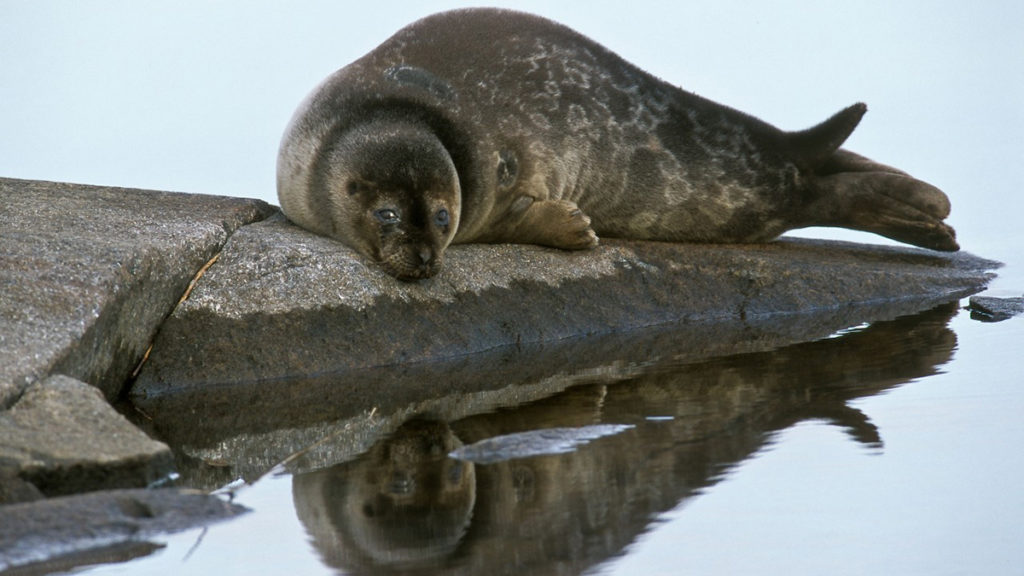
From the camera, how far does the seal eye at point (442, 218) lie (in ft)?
18.2

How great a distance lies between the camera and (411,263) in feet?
18.0

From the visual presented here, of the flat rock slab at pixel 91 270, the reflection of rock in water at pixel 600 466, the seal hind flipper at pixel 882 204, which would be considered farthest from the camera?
the seal hind flipper at pixel 882 204

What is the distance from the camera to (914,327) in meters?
5.72

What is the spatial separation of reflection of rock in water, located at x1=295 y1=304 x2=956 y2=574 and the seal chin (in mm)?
1057

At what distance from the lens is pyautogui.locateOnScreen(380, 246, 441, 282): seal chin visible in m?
5.48

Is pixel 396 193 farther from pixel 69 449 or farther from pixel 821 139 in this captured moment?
pixel 821 139

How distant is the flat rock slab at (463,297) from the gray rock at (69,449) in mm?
1197

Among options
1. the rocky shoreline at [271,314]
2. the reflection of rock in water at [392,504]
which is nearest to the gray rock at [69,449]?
the rocky shoreline at [271,314]

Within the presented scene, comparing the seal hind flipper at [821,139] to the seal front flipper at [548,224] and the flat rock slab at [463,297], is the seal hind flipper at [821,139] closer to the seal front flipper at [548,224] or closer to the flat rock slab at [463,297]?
the flat rock slab at [463,297]

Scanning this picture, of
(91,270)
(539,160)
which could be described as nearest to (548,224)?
(539,160)

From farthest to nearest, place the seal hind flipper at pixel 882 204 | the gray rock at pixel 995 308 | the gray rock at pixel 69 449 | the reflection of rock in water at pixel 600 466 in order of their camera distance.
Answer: the seal hind flipper at pixel 882 204, the gray rock at pixel 995 308, the gray rock at pixel 69 449, the reflection of rock in water at pixel 600 466

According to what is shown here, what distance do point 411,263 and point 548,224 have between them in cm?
88

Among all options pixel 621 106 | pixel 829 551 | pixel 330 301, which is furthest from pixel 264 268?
pixel 829 551

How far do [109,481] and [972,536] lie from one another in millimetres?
2039
